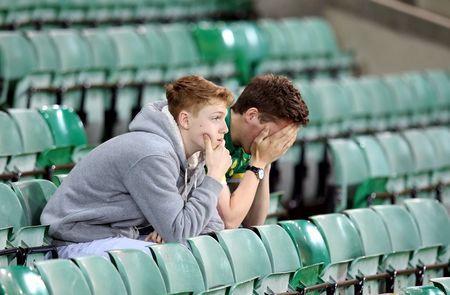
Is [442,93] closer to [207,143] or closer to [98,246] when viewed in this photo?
[207,143]

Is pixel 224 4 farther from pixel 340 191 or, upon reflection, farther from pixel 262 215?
pixel 262 215

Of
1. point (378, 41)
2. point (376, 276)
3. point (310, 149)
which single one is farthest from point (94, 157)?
point (378, 41)

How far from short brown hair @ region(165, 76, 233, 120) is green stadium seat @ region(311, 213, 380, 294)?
649mm

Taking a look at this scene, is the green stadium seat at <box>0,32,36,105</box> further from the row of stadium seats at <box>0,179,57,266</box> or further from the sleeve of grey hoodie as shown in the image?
the sleeve of grey hoodie

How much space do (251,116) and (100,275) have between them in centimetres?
Answer: 80

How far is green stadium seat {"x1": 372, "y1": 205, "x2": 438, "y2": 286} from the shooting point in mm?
3619

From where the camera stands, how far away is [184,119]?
2.96m

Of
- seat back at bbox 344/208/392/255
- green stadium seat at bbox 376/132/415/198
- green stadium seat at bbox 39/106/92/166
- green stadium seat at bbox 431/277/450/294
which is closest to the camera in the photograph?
green stadium seat at bbox 431/277/450/294

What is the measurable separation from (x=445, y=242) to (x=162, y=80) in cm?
215

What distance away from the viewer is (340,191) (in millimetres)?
4457

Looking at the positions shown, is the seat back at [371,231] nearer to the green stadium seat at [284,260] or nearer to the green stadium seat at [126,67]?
the green stadium seat at [284,260]

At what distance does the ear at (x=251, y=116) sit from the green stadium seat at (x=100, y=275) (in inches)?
29.3

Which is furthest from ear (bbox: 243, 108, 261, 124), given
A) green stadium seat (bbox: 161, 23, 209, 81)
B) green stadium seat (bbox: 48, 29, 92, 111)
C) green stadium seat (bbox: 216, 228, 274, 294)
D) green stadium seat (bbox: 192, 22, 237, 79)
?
green stadium seat (bbox: 192, 22, 237, 79)

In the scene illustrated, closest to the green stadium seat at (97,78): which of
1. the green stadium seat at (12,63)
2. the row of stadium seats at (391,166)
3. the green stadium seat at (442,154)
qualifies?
the green stadium seat at (12,63)
